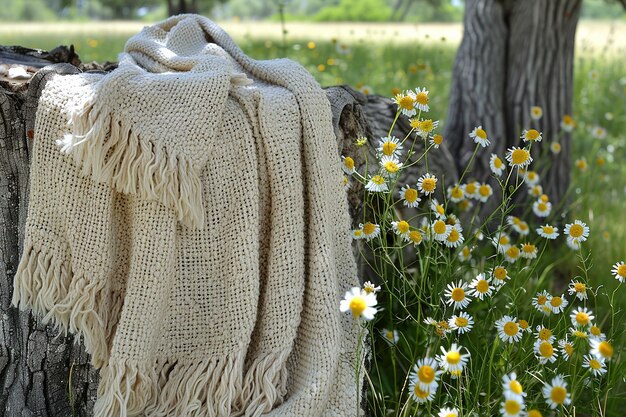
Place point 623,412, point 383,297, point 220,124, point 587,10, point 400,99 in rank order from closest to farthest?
point 220,124, point 400,99, point 623,412, point 383,297, point 587,10

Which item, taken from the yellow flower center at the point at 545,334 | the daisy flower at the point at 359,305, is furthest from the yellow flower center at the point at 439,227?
the daisy flower at the point at 359,305

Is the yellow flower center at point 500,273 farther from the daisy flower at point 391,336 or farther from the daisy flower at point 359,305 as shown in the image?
the daisy flower at point 359,305

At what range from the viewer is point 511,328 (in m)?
1.82

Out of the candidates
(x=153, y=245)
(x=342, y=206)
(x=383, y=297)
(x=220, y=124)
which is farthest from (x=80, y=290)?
(x=383, y=297)

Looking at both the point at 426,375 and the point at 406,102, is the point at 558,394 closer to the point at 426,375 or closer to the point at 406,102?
the point at 426,375

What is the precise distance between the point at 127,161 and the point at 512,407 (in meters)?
1.05

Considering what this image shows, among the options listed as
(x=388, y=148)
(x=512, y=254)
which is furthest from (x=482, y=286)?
(x=388, y=148)

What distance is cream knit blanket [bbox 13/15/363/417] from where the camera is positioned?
1797 mm

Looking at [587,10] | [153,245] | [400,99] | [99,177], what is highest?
[400,99]

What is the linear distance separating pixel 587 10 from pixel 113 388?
162 ft

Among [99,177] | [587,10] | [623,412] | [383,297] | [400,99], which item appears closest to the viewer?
[99,177]

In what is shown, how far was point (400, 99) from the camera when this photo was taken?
202 centimetres

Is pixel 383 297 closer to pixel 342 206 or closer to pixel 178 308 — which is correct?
pixel 342 206

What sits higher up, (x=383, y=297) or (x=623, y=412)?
(x=383, y=297)
